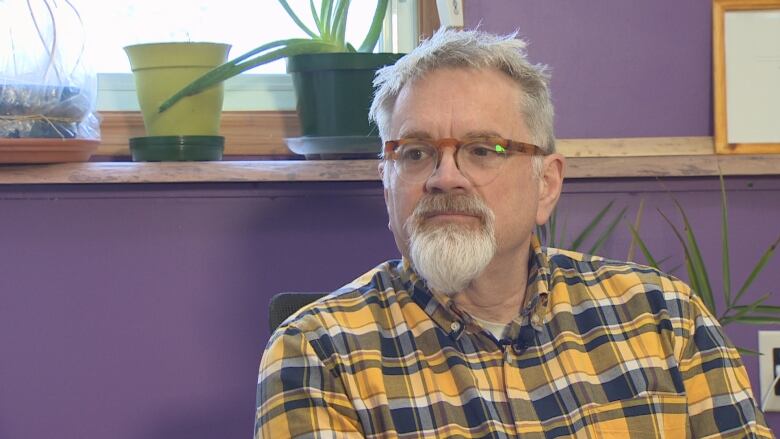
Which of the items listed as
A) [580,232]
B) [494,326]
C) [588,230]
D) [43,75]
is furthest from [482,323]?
[43,75]

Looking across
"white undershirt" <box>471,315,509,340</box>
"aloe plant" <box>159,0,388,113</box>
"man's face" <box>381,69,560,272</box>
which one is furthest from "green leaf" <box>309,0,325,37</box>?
"white undershirt" <box>471,315,509,340</box>

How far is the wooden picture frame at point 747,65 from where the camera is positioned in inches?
76.3

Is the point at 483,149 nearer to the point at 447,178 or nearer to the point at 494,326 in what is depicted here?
the point at 447,178

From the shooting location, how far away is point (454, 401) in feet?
4.21

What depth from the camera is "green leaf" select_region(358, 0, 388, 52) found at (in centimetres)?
183

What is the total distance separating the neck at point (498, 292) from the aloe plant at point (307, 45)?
0.60 meters

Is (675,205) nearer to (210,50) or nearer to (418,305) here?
(418,305)

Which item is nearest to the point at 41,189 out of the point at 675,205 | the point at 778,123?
the point at 675,205

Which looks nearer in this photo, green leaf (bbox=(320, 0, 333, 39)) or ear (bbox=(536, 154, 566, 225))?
ear (bbox=(536, 154, 566, 225))

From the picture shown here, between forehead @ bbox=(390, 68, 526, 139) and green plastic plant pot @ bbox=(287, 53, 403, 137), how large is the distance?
1.26 feet

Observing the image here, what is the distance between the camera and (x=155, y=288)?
1873 millimetres

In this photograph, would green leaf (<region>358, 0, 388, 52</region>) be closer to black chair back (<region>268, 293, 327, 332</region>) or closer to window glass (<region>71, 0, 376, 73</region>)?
window glass (<region>71, 0, 376, 73</region>)

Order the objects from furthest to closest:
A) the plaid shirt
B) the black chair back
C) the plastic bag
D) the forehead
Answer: the plastic bag, the black chair back, the forehead, the plaid shirt

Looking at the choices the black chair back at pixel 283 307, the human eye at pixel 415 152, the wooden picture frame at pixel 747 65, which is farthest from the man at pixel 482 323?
the wooden picture frame at pixel 747 65
